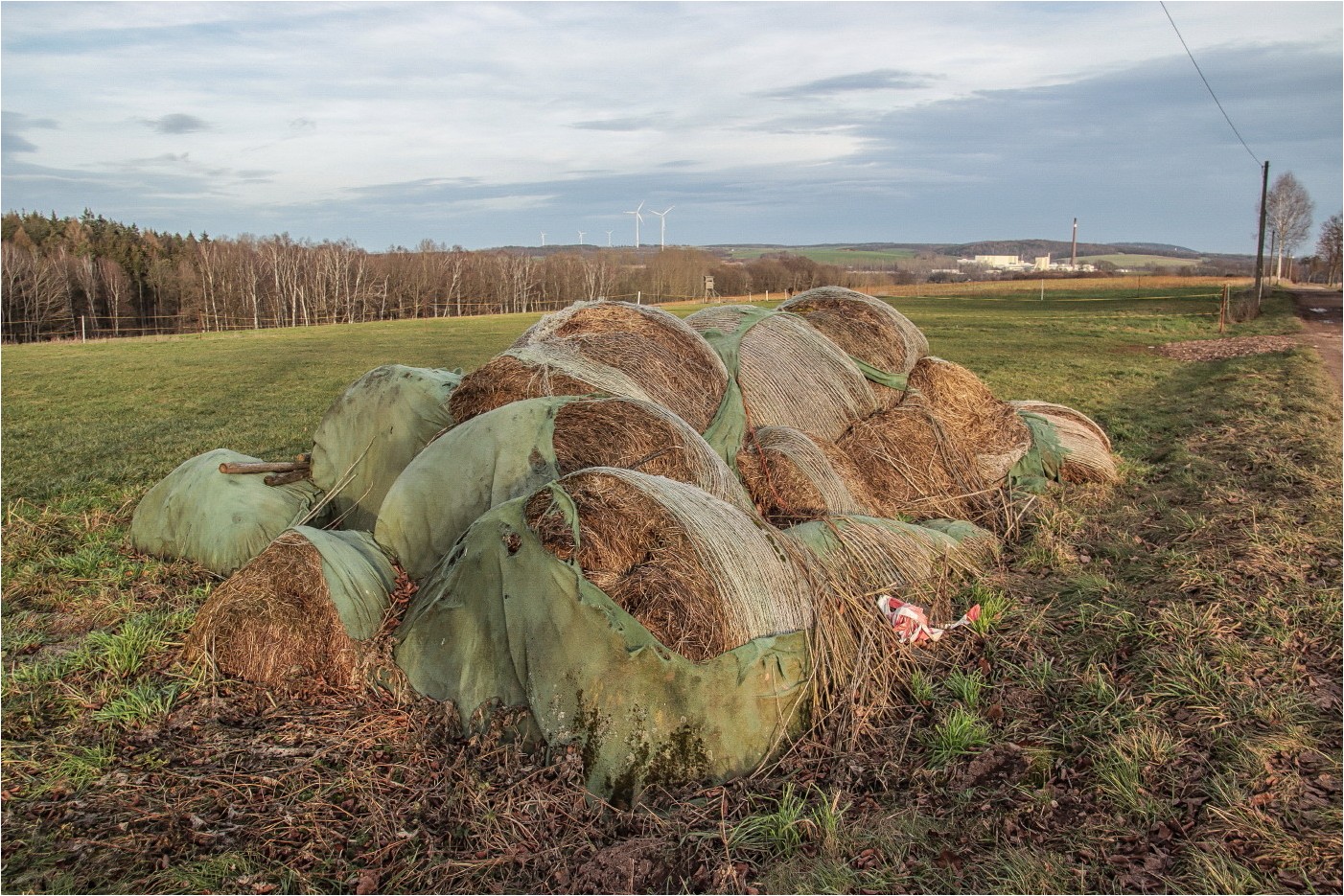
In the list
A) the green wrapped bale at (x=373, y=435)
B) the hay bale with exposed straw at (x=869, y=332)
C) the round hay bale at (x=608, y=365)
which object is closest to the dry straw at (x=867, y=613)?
the round hay bale at (x=608, y=365)

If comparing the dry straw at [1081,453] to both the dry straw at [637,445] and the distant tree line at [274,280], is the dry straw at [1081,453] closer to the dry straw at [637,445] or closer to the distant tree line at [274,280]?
the dry straw at [637,445]

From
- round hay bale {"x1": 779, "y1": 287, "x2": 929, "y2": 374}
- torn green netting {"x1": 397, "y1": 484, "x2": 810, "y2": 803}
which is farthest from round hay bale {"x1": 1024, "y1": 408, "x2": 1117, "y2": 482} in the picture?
torn green netting {"x1": 397, "y1": 484, "x2": 810, "y2": 803}

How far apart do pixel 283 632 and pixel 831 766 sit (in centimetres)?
310

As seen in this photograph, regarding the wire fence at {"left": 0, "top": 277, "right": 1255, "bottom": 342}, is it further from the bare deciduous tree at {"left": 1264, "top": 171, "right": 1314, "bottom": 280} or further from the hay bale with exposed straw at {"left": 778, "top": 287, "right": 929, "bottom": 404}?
the hay bale with exposed straw at {"left": 778, "top": 287, "right": 929, "bottom": 404}

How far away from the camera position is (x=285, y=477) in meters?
7.56

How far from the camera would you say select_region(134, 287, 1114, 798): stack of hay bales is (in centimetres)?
443

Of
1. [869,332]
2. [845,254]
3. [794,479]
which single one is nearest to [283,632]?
[794,479]

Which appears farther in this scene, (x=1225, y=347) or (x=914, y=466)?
(x=1225, y=347)

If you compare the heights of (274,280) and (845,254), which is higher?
(845,254)

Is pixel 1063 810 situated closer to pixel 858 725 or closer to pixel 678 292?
pixel 858 725

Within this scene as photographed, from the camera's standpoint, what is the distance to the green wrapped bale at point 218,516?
715cm

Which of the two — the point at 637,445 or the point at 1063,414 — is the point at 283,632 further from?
the point at 1063,414

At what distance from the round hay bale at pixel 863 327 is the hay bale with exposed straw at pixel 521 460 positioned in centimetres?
395

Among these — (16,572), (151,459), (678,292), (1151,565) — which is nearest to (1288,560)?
(1151,565)
